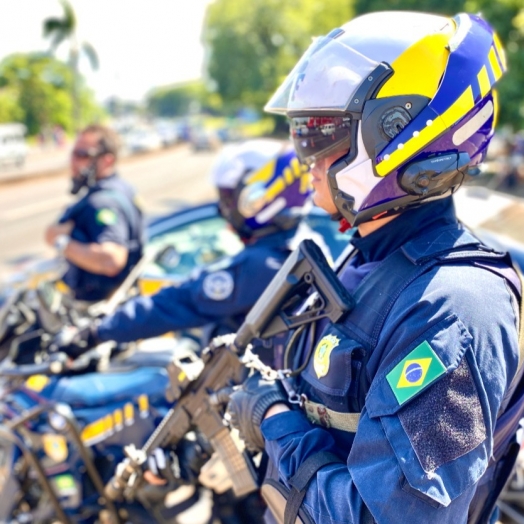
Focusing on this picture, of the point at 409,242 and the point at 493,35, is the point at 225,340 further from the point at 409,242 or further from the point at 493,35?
the point at 493,35

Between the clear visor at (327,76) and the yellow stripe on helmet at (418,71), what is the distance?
61mm

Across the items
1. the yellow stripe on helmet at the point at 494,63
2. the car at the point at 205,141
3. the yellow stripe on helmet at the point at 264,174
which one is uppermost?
the yellow stripe on helmet at the point at 494,63

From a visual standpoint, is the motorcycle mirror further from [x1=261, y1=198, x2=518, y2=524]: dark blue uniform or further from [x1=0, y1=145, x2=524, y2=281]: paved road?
[x1=0, y1=145, x2=524, y2=281]: paved road

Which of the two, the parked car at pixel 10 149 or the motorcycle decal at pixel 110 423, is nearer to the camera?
the motorcycle decal at pixel 110 423

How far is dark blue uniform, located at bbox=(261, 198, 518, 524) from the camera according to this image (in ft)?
3.42

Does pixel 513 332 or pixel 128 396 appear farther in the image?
pixel 128 396

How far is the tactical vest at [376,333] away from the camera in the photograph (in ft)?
4.10

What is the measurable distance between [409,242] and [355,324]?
9.4 inches

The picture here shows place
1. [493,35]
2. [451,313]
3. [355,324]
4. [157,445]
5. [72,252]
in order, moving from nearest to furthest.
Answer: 1. [451,313]
2. [355,324]
3. [493,35]
4. [157,445]
5. [72,252]

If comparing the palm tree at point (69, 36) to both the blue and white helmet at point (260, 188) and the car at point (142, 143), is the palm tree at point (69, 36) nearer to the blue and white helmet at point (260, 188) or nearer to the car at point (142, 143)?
the car at point (142, 143)

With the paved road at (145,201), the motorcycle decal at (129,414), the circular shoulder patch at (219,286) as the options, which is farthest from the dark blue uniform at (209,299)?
the paved road at (145,201)

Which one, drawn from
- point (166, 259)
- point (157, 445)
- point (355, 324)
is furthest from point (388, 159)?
point (166, 259)

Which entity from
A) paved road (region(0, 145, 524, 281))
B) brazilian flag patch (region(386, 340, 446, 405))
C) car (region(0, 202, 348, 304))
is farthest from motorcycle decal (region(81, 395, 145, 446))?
paved road (region(0, 145, 524, 281))

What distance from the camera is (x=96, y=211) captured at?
127 inches
